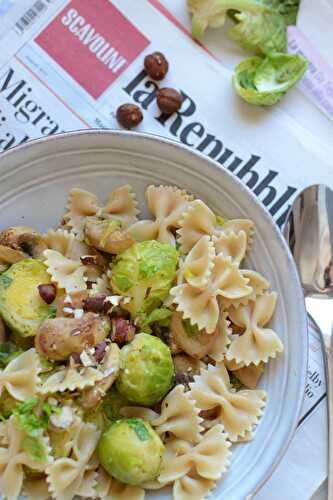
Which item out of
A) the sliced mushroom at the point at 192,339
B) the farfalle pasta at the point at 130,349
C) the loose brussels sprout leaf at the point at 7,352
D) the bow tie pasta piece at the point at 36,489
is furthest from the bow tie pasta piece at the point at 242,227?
the bow tie pasta piece at the point at 36,489

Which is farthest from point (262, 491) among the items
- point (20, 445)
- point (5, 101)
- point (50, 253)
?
point (5, 101)

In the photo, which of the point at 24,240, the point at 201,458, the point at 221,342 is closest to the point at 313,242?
the point at 221,342

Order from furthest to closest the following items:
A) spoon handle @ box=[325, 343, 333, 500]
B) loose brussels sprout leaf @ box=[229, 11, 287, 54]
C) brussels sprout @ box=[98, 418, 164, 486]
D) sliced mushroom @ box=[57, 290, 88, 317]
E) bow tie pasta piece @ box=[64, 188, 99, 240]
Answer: loose brussels sprout leaf @ box=[229, 11, 287, 54], spoon handle @ box=[325, 343, 333, 500], bow tie pasta piece @ box=[64, 188, 99, 240], sliced mushroom @ box=[57, 290, 88, 317], brussels sprout @ box=[98, 418, 164, 486]

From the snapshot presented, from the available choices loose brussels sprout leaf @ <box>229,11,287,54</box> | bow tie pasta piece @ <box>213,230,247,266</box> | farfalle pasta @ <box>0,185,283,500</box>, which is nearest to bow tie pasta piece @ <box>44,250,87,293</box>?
farfalle pasta @ <box>0,185,283,500</box>

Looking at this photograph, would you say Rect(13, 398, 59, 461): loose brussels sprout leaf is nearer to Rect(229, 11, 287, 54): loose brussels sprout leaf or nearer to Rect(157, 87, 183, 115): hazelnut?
Rect(157, 87, 183, 115): hazelnut

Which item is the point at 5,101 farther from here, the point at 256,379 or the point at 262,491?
the point at 262,491

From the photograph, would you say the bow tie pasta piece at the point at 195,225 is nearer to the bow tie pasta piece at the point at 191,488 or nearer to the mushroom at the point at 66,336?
the mushroom at the point at 66,336
